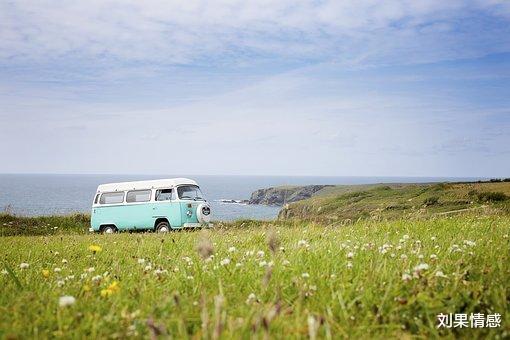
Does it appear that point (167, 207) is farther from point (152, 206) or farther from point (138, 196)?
point (138, 196)

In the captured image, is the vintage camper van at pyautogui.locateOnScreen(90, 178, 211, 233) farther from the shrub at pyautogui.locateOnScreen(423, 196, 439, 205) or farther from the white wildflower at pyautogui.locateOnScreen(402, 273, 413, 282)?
the white wildflower at pyautogui.locateOnScreen(402, 273, 413, 282)

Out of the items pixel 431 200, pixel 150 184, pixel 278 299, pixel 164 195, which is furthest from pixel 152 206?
pixel 278 299

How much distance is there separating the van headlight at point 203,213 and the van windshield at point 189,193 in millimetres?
655

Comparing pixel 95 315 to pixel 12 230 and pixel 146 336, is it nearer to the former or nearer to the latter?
pixel 146 336

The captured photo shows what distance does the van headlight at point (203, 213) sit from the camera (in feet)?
89.7

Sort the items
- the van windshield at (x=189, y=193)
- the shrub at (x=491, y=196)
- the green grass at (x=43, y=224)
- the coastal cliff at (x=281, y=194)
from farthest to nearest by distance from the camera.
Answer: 1. the coastal cliff at (x=281, y=194)
2. the green grass at (x=43, y=224)
3. the shrub at (x=491, y=196)
4. the van windshield at (x=189, y=193)

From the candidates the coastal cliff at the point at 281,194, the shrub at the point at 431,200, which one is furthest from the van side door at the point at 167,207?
the coastal cliff at the point at 281,194

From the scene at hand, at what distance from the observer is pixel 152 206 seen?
92.0 feet

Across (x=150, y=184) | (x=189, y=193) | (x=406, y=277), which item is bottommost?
(x=189, y=193)

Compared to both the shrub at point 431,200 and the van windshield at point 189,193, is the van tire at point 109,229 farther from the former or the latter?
the shrub at point 431,200

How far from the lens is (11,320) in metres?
3.84

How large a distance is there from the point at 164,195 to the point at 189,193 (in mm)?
1507

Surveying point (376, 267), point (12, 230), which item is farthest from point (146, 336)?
point (12, 230)

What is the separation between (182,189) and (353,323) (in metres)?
24.3
